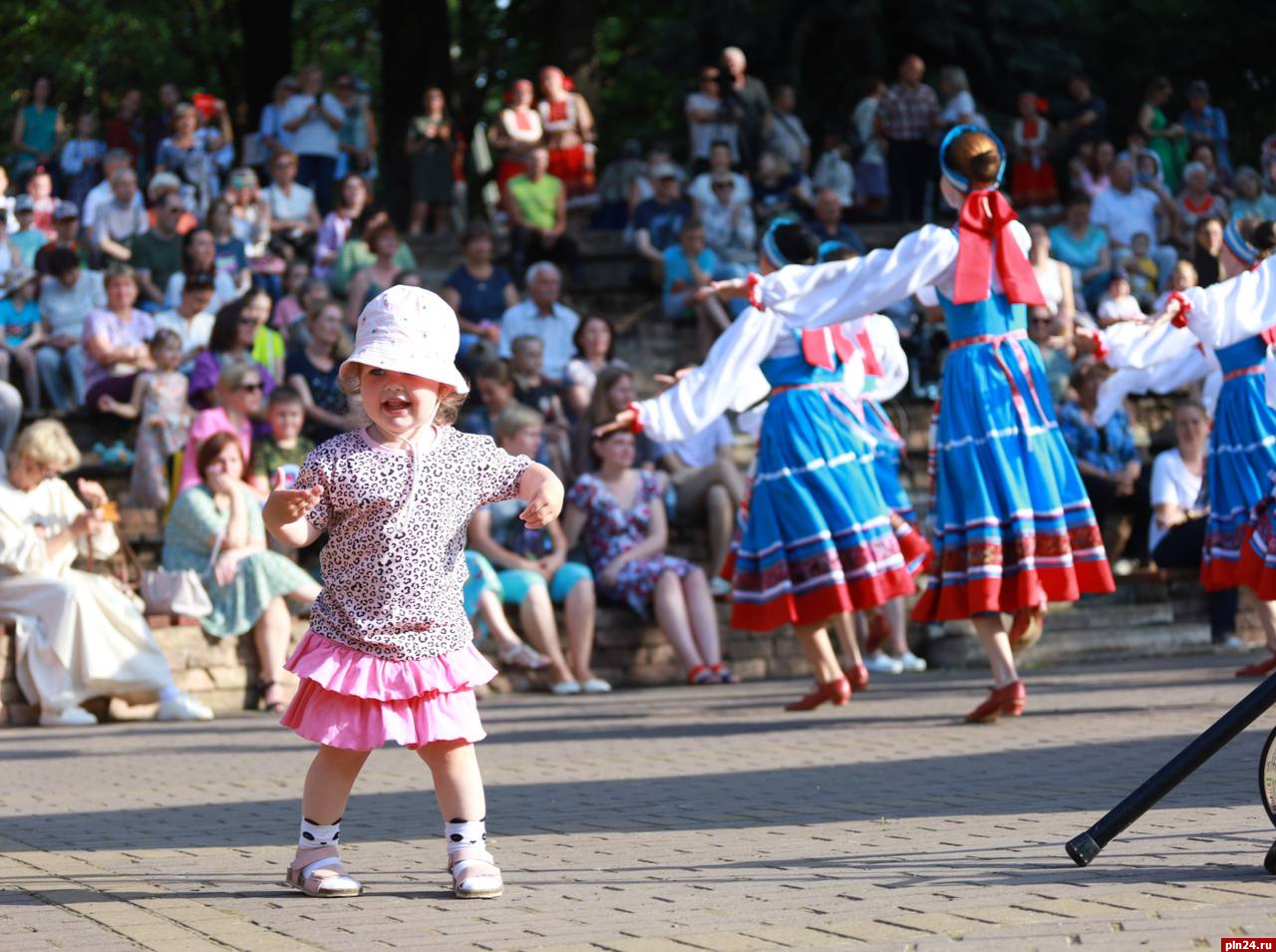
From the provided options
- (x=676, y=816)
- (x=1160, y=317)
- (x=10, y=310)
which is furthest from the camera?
(x=10, y=310)

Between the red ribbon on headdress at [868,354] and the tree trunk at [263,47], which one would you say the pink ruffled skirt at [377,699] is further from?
the tree trunk at [263,47]

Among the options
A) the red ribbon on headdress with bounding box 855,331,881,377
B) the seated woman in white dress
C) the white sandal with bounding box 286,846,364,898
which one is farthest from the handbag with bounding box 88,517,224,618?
the white sandal with bounding box 286,846,364,898

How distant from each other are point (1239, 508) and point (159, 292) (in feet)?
29.8

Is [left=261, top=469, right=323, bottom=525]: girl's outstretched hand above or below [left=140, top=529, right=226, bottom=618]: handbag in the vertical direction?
above

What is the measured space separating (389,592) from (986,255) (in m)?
4.44

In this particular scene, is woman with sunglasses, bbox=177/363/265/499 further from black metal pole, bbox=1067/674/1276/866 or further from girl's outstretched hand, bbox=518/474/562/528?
black metal pole, bbox=1067/674/1276/866

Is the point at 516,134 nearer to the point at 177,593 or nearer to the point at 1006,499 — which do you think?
the point at 177,593

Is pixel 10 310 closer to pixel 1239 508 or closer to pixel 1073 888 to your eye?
pixel 1239 508

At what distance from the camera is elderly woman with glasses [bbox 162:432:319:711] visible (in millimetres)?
11516

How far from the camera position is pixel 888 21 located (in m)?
23.0

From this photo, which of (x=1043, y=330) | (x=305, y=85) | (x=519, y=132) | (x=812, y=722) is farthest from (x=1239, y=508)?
(x=305, y=85)

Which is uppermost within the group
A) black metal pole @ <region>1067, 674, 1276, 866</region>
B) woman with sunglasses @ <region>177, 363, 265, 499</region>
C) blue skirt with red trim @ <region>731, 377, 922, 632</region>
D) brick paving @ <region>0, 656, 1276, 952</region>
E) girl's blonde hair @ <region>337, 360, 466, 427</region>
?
woman with sunglasses @ <region>177, 363, 265, 499</region>

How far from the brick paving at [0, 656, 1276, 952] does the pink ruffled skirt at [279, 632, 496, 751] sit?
42 cm

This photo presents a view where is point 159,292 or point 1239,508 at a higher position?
point 159,292
